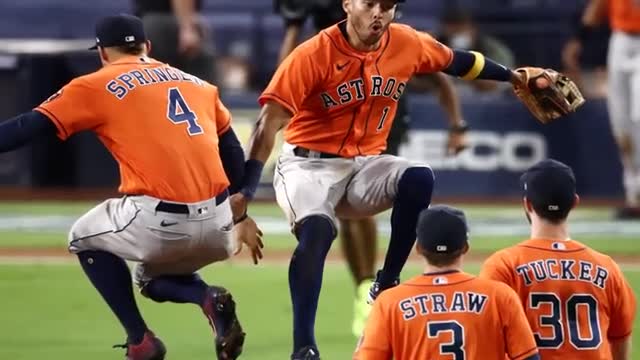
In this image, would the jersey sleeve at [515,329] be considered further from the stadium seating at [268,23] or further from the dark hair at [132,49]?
the stadium seating at [268,23]

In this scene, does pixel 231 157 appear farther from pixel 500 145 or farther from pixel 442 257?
pixel 500 145

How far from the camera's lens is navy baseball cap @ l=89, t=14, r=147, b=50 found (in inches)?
294

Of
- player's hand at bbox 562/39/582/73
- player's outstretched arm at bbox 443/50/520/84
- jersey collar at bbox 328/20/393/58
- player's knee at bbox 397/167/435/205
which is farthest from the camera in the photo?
player's hand at bbox 562/39/582/73

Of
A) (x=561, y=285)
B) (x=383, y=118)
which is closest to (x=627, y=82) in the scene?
(x=383, y=118)

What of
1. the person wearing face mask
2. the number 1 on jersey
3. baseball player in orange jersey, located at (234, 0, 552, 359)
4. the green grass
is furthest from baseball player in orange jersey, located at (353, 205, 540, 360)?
the person wearing face mask

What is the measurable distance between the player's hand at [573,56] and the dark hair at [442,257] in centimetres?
1172

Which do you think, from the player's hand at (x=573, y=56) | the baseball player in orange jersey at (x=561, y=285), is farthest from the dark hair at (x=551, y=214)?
the player's hand at (x=573, y=56)

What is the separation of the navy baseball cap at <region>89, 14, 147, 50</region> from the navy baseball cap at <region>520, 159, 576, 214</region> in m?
2.15

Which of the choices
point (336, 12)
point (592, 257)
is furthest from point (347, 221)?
point (592, 257)

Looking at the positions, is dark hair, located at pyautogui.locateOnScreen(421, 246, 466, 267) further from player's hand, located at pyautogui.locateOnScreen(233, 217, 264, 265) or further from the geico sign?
the geico sign

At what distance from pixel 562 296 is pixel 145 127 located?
217 cm

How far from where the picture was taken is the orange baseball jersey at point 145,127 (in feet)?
23.7

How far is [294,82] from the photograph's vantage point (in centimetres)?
752

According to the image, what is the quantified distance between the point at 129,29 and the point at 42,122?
0.67m
